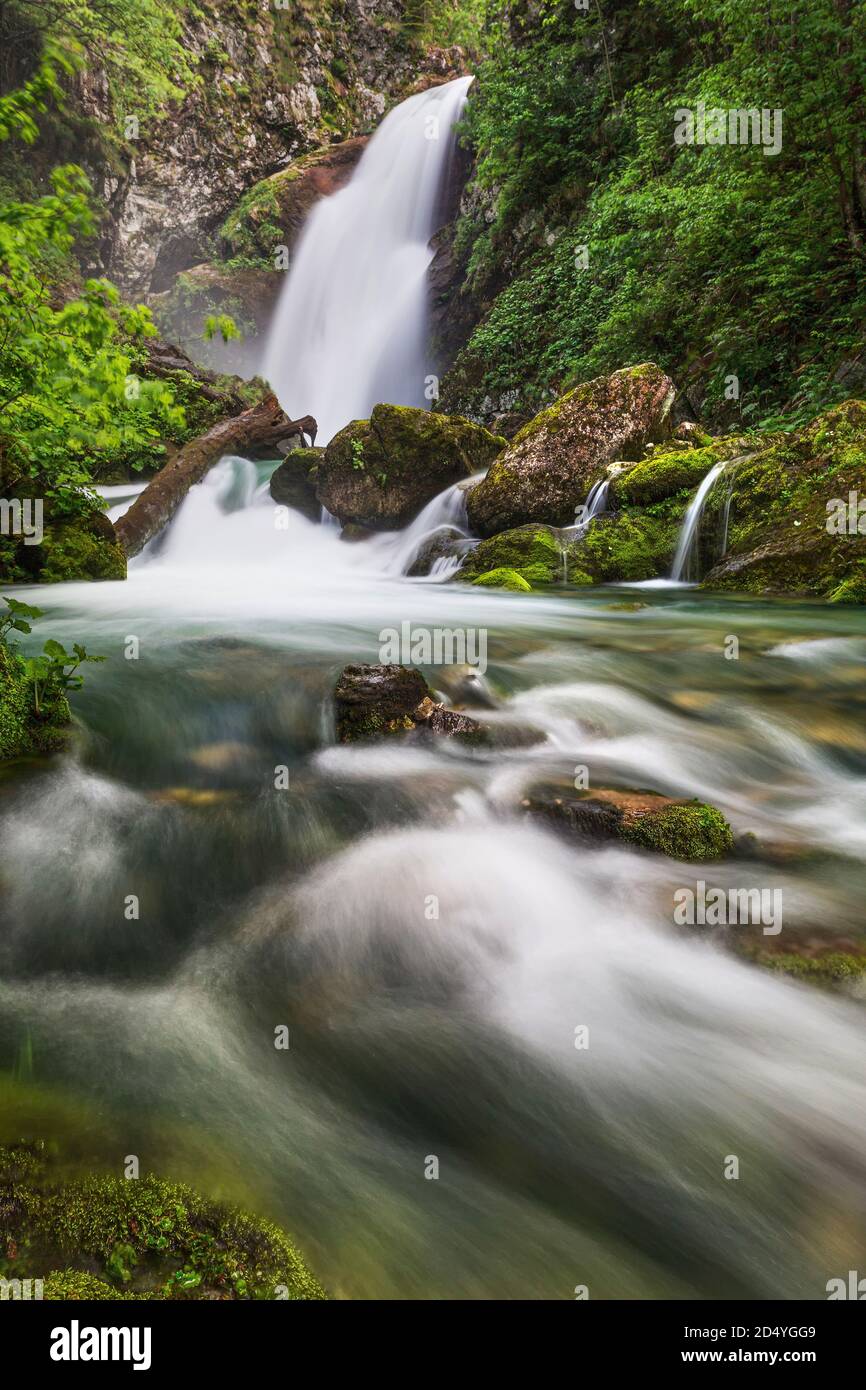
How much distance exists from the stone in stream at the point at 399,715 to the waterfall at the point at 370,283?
20.4 meters

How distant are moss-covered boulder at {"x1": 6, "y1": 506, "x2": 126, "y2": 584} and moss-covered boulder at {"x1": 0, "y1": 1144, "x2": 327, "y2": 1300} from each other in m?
7.82

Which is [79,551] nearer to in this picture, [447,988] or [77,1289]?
[447,988]

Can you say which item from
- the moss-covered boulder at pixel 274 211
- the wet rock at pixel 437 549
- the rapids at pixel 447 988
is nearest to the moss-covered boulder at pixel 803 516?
the rapids at pixel 447 988

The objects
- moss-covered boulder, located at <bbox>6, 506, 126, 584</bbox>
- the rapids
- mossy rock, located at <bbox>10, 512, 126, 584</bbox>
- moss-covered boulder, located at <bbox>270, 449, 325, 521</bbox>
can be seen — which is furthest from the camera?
moss-covered boulder, located at <bbox>270, 449, 325, 521</bbox>

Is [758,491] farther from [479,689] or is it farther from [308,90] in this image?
[308,90]

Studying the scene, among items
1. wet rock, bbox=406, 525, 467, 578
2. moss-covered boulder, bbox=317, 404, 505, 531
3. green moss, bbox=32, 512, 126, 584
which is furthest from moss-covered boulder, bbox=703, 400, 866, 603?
green moss, bbox=32, 512, 126, 584

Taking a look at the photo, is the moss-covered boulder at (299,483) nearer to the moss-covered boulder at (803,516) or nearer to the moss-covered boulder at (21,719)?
the moss-covered boulder at (803,516)

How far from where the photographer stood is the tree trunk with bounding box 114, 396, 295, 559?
38.9 feet

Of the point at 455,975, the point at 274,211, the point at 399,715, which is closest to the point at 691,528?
the point at 399,715

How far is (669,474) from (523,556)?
219cm

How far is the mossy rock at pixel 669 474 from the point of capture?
9398mm

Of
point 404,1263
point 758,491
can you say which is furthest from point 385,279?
point 404,1263

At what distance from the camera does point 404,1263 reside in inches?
63.5

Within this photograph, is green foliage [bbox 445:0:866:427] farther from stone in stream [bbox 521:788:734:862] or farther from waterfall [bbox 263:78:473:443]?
stone in stream [bbox 521:788:734:862]
